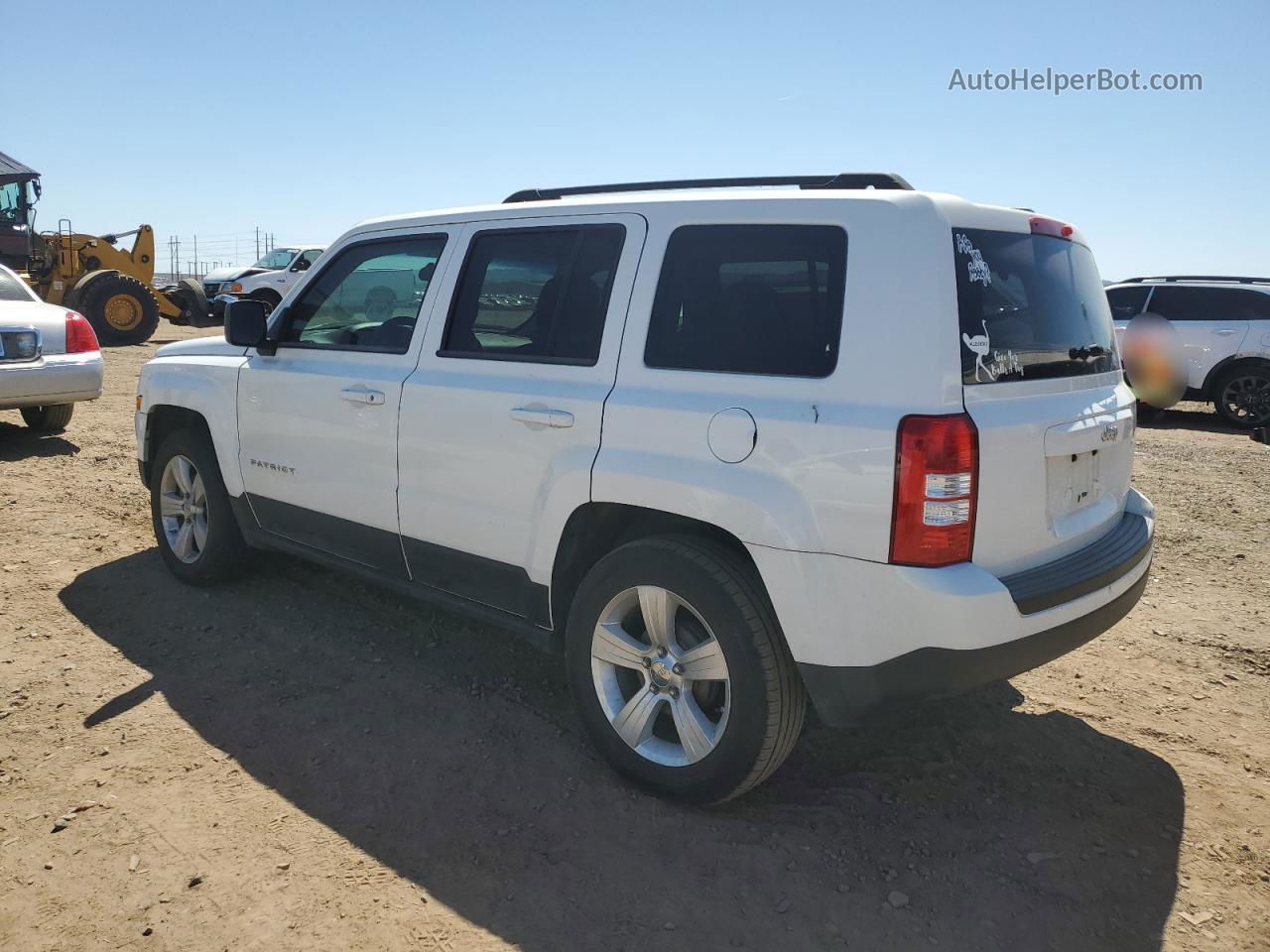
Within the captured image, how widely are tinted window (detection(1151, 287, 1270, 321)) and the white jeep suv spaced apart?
372 inches

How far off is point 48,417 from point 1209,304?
12521 millimetres

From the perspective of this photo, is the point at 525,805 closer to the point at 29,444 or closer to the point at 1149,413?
the point at 29,444

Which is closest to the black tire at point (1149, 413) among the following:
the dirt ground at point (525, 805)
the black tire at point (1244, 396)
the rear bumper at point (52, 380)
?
the black tire at point (1244, 396)

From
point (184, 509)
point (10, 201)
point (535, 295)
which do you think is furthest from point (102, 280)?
point (535, 295)

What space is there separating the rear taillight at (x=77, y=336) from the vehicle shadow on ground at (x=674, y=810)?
470 centimetres

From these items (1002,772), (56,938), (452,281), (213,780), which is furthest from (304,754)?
(1002,772)

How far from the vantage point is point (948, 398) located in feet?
8.45

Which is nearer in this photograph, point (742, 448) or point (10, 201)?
point (742, 448)

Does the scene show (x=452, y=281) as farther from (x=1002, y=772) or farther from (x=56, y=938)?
(x=1002, y=772)

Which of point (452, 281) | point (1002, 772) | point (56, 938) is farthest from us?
point (452, 281)

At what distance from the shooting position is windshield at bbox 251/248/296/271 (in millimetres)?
24438

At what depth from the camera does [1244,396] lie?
11.3m

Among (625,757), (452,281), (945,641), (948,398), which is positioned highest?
(452,281)

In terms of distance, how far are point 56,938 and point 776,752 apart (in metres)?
2.00
